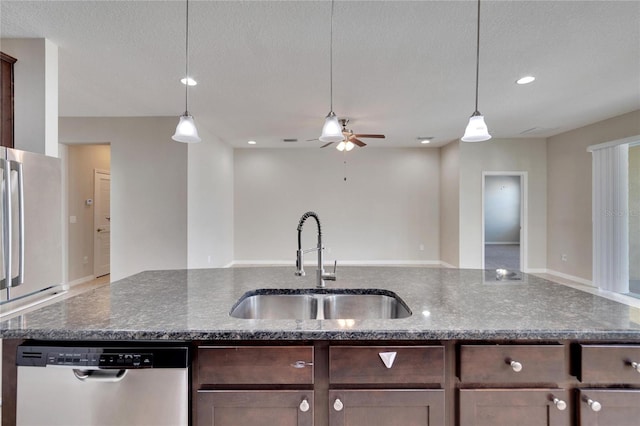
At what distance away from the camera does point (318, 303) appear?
1.59 m

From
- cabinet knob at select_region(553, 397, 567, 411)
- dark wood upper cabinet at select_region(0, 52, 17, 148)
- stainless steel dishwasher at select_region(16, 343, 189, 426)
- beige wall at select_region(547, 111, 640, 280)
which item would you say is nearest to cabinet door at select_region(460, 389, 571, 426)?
cabinet knob at select_region(553, 397, 567, 411)

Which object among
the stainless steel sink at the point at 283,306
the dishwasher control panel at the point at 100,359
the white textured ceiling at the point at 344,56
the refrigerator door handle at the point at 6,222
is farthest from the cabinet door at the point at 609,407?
the refrigerator door handle at the point at 6,222

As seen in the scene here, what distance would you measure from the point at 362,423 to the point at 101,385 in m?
0.90

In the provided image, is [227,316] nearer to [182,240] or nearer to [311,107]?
[311,107]

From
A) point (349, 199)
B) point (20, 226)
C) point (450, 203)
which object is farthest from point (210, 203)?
point (450, 203)

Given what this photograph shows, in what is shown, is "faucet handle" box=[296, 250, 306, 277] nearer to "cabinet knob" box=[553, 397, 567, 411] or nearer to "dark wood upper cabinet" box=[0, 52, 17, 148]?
"cabinet knob" box=[553, 397, 567, 411]

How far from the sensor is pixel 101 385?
1.01m

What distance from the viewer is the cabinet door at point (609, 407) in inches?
39.4

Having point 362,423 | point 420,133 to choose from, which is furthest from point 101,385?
point 420,133

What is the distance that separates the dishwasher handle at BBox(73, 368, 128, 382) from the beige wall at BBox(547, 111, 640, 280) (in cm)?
627

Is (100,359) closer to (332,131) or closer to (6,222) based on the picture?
(6,222)

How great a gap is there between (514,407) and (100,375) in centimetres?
142

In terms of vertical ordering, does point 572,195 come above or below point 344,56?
below

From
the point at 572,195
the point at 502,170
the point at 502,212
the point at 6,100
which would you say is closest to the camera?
the point at 6,100
